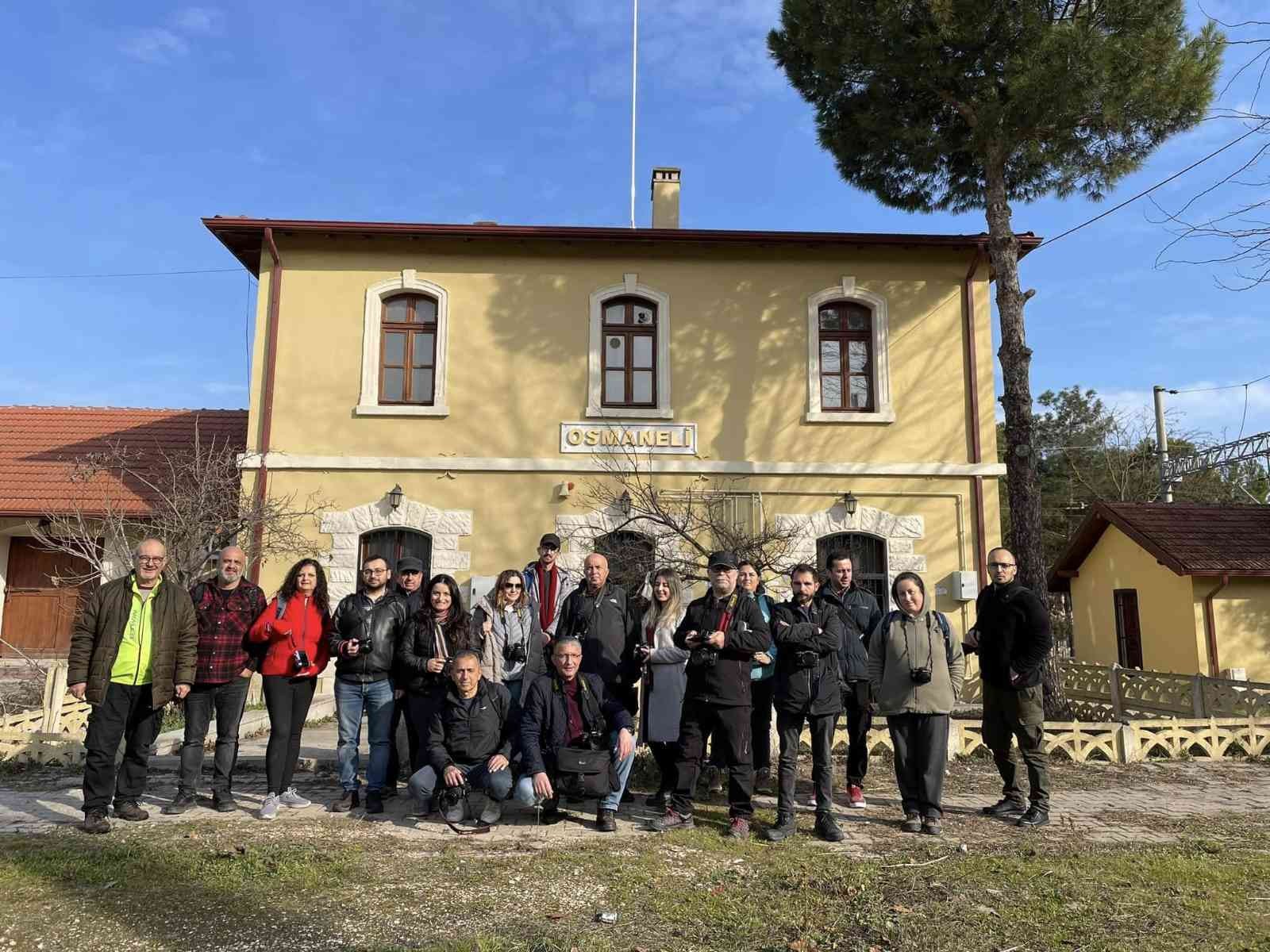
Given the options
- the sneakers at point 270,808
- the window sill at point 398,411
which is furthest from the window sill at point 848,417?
the sneakers at point 270,808

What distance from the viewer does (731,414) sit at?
479 inches

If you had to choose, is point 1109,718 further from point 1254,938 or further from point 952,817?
point 1254,938

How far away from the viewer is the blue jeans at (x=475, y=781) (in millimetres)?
5336

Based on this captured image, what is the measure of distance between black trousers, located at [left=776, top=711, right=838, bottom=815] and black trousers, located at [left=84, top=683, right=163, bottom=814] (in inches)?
158

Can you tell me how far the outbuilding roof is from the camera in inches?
472

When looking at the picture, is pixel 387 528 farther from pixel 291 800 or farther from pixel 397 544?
pixel 291 800

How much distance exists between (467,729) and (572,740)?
2.21ft

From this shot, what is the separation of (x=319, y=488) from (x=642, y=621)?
731 cm

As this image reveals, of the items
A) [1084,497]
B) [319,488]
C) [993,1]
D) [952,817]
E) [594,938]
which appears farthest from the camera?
[1084,497]

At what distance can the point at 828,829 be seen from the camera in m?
5.21

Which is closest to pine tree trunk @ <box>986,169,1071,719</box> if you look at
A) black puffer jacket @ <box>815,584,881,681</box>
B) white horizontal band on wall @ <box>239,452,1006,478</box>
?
white horizontal band on wall @ <box>239,452,1006,478</box>

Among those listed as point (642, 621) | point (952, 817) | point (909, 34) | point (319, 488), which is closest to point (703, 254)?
point (909, 34)

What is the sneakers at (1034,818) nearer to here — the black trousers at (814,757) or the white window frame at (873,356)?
the black trousers at (814,757)

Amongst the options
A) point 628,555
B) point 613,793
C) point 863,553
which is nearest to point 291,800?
point 613,793
